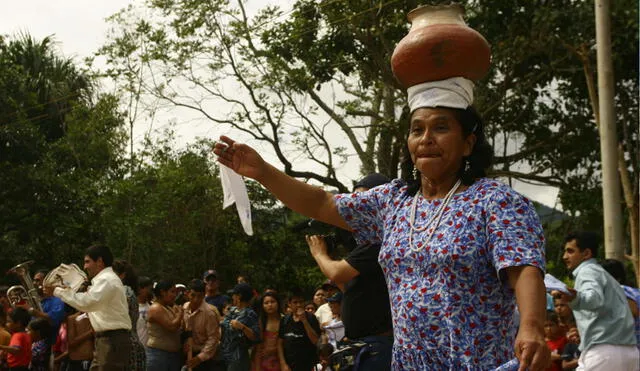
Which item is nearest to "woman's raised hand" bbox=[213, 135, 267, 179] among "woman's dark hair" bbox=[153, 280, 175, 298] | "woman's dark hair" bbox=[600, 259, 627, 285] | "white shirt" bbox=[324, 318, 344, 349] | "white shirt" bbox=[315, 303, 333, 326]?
"woman's dark hair" bbox=[600, 259, 627, 285]

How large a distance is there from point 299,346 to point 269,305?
0.96m

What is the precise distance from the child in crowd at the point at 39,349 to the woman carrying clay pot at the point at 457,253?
9.07 meters

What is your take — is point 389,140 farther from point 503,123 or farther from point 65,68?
point 65,68

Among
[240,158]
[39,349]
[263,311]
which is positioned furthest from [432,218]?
[39,349]

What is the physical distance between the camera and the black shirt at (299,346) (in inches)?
433

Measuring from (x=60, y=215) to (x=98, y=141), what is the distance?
300 centimetres

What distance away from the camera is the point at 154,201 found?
25.6 m

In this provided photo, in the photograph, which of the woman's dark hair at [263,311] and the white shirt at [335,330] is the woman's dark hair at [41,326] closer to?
the woman's dark hair at [263,311]

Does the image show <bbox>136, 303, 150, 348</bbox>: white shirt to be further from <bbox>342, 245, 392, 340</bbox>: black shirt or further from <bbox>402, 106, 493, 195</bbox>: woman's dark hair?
<bbox>402, 106, 493, 195</bbox>: woman's dark hair

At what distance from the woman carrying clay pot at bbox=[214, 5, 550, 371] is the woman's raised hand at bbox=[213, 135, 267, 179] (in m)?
0.51

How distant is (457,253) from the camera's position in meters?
3.32

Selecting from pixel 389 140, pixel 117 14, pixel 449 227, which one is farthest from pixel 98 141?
pixel 449 227

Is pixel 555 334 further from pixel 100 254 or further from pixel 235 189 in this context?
pixel 235 189

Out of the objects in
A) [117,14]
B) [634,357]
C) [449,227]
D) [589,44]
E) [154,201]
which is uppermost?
[117,14]
